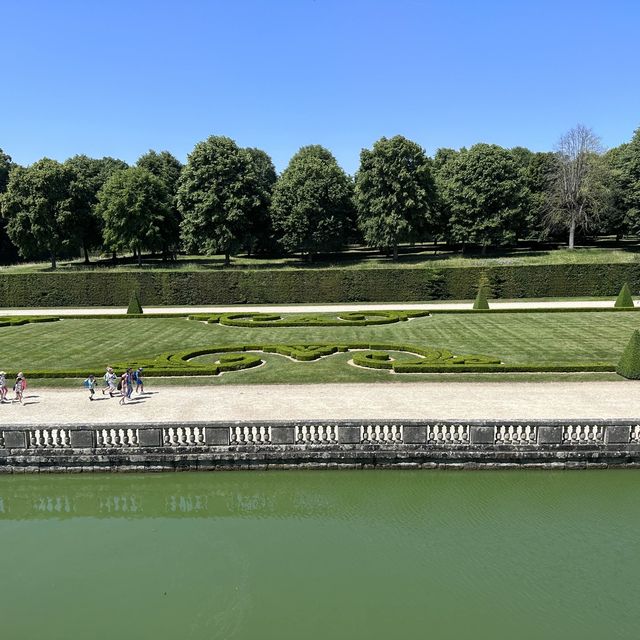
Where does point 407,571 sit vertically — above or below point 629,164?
below

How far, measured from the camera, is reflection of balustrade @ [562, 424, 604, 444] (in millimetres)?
15789

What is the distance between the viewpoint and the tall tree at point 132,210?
6719 cm

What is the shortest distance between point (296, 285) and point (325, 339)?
1961cm

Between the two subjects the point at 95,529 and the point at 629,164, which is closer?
the point at 95,529

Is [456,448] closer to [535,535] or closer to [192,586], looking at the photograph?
[535,535]

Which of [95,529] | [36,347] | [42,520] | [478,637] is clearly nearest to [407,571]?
[478,637]

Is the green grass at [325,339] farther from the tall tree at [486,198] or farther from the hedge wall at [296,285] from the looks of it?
the tall tree at [486,198]

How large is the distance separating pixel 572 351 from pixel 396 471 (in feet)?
51.3

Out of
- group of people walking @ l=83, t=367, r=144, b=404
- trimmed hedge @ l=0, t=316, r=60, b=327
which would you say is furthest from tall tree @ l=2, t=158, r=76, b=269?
group of people walking @ l=83, t=367, r=144, b=404

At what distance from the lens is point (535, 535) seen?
12516mm

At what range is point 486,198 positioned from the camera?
70250mm

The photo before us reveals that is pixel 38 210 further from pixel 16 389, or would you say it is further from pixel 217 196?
pixel 16 389

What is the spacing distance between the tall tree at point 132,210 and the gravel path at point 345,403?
4806 centimetres

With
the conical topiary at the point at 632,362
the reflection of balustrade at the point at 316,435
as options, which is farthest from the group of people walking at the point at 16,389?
the conical topiary at the point at 632,362
